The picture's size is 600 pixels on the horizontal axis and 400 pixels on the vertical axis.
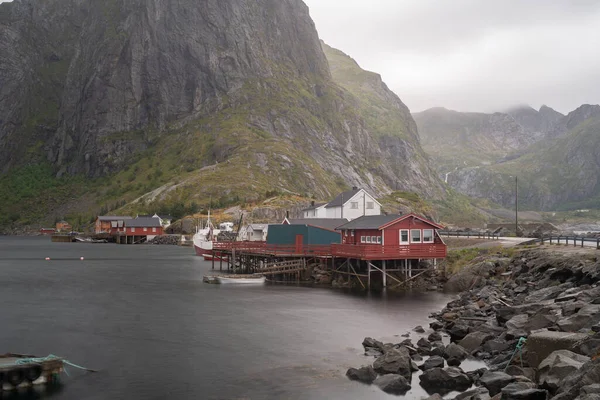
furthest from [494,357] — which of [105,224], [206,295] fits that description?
[105,224]

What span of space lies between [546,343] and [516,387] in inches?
176

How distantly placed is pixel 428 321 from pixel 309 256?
3053 cm

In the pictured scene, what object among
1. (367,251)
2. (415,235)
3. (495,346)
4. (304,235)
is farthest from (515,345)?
(304,235)

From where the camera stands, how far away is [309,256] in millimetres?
70625

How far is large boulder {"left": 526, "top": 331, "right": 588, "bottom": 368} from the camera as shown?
21.8 m

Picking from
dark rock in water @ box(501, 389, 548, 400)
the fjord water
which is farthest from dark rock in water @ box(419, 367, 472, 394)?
dark rock in water @ box(501, 389, 548, 400)

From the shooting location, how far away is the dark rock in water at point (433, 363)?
2777cm

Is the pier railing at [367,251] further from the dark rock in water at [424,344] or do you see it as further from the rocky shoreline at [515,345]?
the dark rock in water at [424,344]

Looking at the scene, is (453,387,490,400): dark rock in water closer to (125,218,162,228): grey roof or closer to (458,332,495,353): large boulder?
(458,332,495,353): large boulder

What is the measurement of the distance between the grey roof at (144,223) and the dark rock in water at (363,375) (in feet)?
513

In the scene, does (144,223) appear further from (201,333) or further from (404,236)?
(201,333)

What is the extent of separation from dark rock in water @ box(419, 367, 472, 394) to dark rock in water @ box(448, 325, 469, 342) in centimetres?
726

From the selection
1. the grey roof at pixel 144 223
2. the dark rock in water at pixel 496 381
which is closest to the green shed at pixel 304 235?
the dark rock in water at pixel 496 381

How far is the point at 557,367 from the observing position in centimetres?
1909
